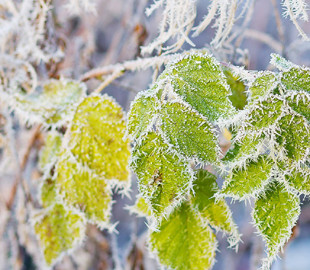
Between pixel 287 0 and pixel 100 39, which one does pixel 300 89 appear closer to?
pixel 287 0

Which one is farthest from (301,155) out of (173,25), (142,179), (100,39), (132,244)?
(100,39)

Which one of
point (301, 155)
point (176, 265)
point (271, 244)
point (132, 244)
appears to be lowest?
point (132, 244)

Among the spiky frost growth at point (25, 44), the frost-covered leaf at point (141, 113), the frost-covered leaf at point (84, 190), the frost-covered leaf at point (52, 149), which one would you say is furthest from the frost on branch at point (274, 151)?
the spiky frost growth at point (25, 44)

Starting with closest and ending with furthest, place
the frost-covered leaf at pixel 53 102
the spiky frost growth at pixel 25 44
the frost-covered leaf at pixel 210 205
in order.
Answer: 1. the frost-covered leaf at pixel 210 205
2. the frost-covered leaf at pixel 53 102
3. the spiky frost growth at pixel 25 44

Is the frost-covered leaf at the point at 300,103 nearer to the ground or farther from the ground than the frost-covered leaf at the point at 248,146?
farther from the ground

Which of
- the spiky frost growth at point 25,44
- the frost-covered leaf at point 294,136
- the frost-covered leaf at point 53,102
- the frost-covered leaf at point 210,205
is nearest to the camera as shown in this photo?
the frost-covered leaf at point 294,136

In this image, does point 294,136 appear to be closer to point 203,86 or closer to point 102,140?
point 203,86

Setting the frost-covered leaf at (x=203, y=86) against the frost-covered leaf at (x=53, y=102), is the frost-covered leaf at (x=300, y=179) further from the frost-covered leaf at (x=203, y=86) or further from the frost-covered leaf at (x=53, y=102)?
the frost-covered leaf at (x=53, y=102)

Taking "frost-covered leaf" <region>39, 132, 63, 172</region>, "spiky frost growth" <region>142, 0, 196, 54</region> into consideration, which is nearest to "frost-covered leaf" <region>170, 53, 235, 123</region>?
"spiky frost growth" <region>142, 0, 196, 54</region>
